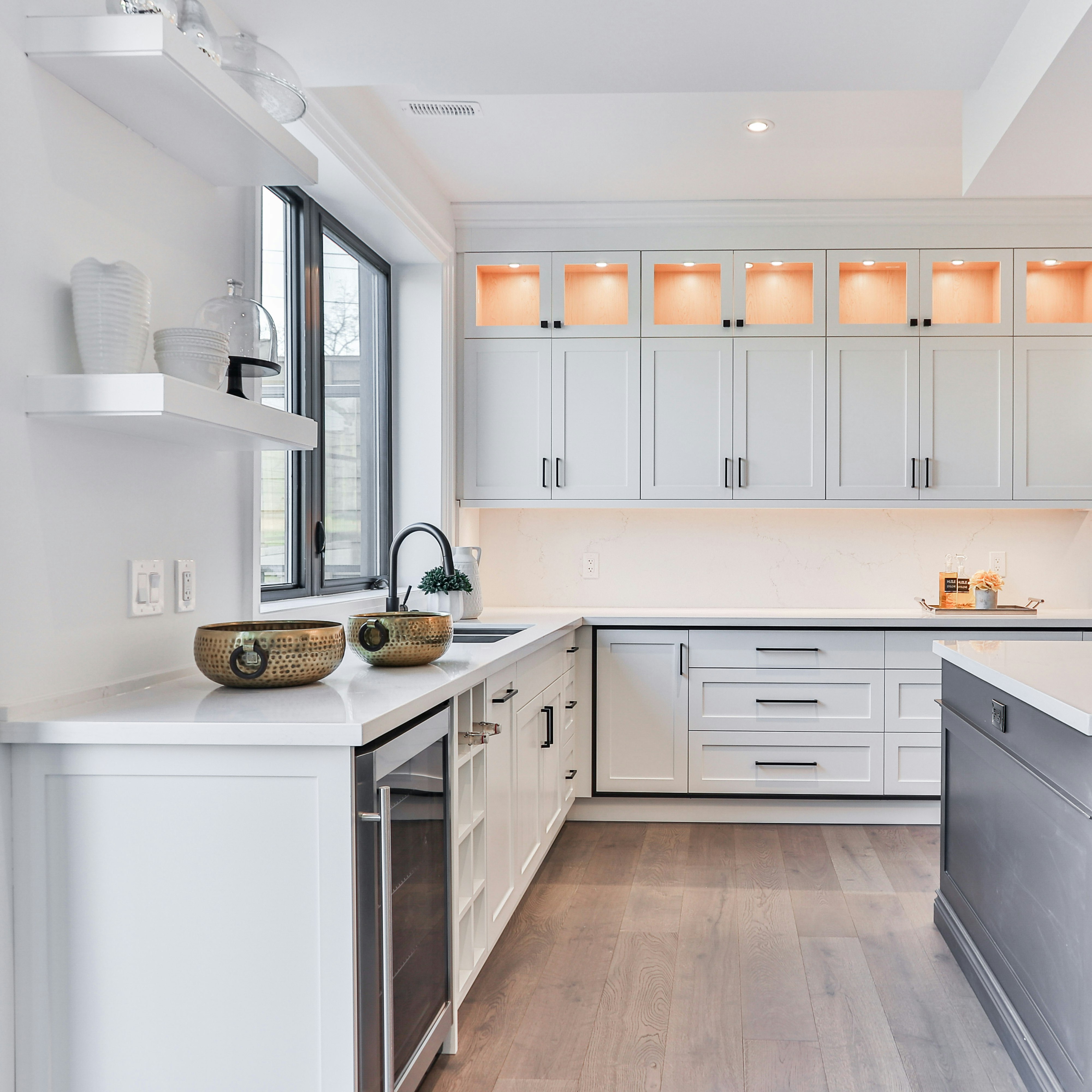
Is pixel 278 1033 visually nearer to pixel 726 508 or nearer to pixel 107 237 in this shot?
pixel 107 237

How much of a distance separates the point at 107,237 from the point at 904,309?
11.0 ft

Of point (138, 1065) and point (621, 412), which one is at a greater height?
point (621, 412)

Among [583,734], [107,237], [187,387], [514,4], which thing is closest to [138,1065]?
[187,387]

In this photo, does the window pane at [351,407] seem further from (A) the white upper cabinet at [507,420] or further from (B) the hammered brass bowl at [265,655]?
(B) the hammered brass bowl at [265,655]

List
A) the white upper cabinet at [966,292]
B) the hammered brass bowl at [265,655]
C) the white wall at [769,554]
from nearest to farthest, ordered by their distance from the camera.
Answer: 1. the hammered brass bowl at [265,655]
2. the white upper cabinet at [966,292]
3. the white wall at [769,554]

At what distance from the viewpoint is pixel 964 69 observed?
2.19m

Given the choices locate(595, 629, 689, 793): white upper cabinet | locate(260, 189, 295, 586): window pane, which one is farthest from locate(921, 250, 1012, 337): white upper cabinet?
locate(260, 189, 295, 586): window pane

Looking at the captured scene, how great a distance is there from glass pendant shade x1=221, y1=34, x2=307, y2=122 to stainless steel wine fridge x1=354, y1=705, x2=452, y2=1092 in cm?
121

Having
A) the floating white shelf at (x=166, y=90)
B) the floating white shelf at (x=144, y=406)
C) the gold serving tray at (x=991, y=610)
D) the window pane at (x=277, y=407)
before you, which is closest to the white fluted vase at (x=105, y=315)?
the floating white shelf at (x=144, y=406)

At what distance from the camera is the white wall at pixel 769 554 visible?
423cm

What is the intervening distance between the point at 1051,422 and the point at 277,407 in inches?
121

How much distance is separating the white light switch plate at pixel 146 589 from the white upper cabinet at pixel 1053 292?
3.51 metres

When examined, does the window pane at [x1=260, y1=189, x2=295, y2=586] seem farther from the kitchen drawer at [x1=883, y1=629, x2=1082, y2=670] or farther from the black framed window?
the kitchen drawer at [x1=883, y1=629, x2=1082, y2=670]

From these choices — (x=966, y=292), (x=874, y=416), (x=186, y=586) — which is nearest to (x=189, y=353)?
(x=186, y=586)
